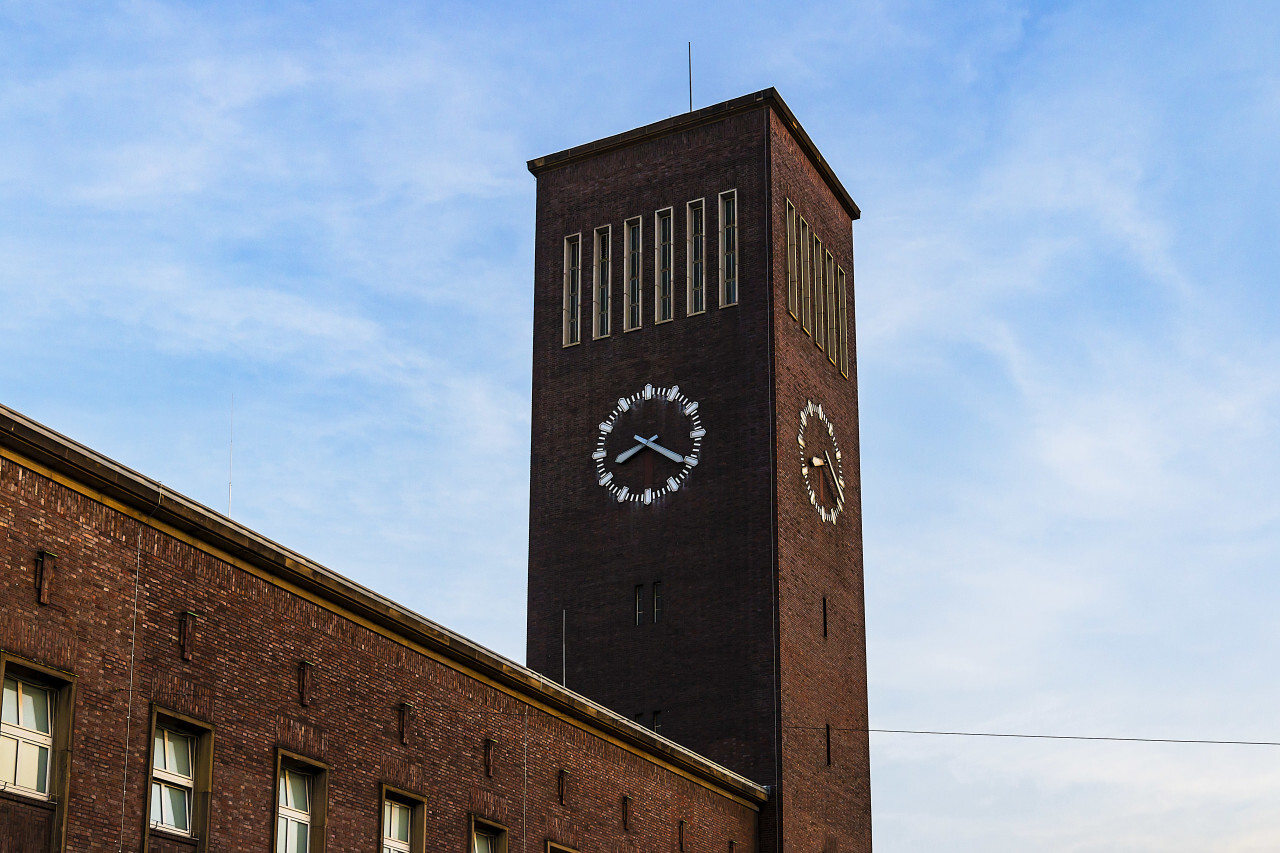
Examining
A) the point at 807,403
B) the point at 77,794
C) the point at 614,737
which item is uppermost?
the point at 807,403

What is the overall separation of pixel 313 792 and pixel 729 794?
601 inches

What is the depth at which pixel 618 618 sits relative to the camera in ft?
143

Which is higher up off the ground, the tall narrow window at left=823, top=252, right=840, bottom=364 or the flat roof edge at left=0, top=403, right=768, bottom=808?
the tall narrow window at left=823, top=252, right=840, bottom=364

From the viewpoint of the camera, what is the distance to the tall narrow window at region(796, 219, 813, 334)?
4700 cm

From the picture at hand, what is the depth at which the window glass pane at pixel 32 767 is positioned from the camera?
67.2 feet

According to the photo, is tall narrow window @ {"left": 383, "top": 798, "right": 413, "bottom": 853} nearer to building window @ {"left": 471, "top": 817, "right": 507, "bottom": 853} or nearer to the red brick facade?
the red brick facade

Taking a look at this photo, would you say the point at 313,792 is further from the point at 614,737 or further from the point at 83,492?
the point at 614,737

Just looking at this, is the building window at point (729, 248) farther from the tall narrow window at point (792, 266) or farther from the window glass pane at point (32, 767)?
the window glass pane at point (32, 767)

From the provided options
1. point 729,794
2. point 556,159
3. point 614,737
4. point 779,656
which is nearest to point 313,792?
point 614,737

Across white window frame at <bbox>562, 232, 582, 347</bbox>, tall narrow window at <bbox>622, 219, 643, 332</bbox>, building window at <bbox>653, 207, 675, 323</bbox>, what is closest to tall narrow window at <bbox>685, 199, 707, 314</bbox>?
building window at <bbox>653, 207, 675, 323</bbox>

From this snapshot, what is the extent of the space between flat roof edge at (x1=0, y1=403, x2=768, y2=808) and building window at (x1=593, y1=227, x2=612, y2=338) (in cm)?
1448

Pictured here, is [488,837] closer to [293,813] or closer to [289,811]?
[293,813]

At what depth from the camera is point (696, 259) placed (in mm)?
46344

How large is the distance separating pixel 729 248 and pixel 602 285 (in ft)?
12.3
